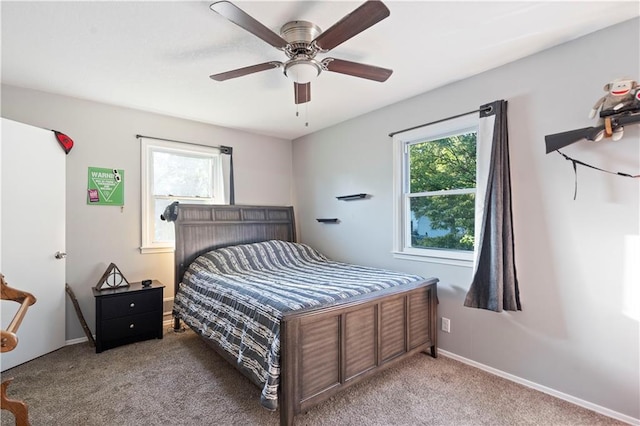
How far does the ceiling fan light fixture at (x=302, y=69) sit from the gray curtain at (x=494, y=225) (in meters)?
1.48

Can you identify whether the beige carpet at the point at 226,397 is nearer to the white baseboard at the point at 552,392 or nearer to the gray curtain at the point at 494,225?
the white baseboard at the point at 552,392

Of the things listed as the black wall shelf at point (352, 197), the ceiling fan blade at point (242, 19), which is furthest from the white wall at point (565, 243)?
the ceiling fan blade at point (242, 19)

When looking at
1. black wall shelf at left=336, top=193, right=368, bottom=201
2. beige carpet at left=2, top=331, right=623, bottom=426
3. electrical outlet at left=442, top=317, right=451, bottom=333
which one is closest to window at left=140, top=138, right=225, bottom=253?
beige carpet at left=2, top=331, right=623, bottom=426

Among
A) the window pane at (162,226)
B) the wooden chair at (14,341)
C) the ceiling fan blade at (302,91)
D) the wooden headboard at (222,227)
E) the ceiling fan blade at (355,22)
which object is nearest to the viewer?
the wooden chair at (14,341)

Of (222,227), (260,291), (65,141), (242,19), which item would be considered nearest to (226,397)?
(260,291)

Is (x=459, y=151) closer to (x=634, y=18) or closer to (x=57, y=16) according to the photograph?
(x=634, y=18)

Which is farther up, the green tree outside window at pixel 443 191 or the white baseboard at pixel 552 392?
the green tree outside window at pixel 443 191

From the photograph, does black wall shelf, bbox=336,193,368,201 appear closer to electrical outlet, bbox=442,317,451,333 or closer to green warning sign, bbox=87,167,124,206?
electrical outlet, bbox=442,317,451,333

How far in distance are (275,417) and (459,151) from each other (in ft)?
8.62

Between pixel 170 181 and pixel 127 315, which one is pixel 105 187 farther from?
pixel 127 315

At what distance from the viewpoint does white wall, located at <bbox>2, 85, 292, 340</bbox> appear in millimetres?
3000

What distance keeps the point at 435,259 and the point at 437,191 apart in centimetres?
66

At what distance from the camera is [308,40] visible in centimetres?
197

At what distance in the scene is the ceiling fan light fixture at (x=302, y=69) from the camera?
1979 mm
